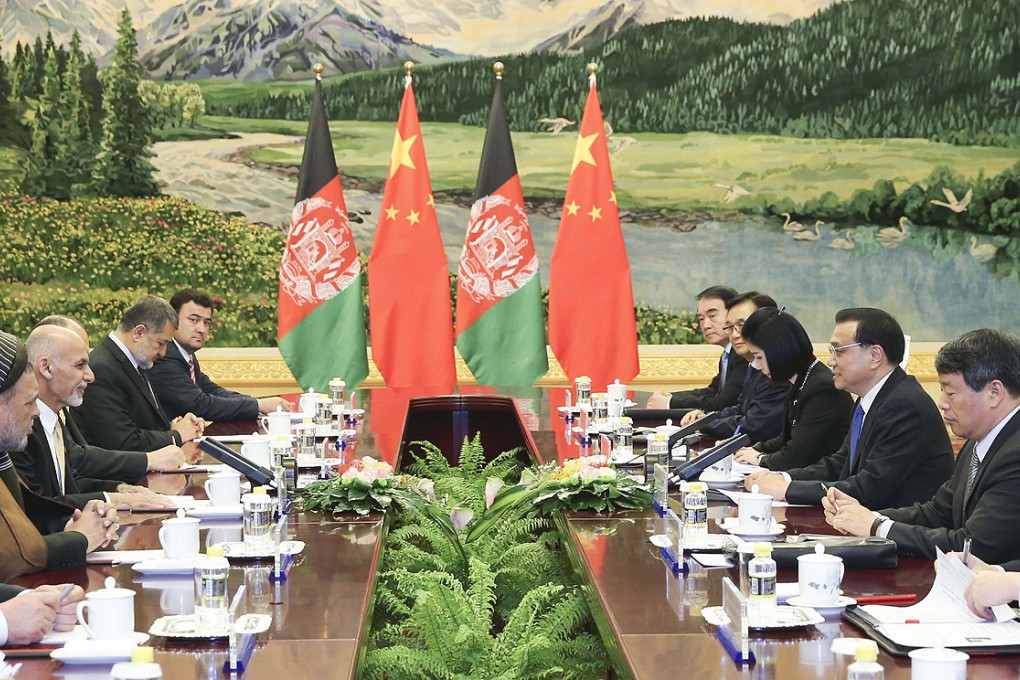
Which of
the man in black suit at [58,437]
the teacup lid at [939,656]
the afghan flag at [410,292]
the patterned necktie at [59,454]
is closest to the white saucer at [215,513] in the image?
the man in black suit at [58,437]

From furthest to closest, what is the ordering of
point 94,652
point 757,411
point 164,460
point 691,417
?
point 691,417
point 757,411
point 164,460
point 94,652

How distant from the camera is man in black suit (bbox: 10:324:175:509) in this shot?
137 inches

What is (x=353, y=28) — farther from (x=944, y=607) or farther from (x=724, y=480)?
(x=944, y=607)

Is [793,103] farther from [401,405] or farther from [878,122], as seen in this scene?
[401,405]

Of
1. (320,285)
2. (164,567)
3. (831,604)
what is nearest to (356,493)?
(164,567)

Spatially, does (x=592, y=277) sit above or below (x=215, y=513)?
above

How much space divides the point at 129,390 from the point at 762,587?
3.51 metres

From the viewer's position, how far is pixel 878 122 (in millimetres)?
9258

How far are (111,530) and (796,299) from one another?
275 inches

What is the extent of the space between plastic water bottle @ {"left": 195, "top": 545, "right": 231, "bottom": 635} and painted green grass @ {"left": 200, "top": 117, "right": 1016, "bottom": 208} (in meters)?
7.01

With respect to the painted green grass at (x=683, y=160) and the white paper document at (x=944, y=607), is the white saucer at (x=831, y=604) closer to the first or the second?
the white paper document at (x=944, y=607)

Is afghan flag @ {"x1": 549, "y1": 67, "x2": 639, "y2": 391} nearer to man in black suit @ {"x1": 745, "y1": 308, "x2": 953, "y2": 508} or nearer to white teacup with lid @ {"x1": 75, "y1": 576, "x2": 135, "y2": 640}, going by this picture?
man in black suit @ {"x1": 745, "y1": 308, "x2": 953, "y2": 508}

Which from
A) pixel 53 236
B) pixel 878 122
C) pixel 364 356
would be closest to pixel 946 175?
pixel 878 122

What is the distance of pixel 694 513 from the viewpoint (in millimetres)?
2822
